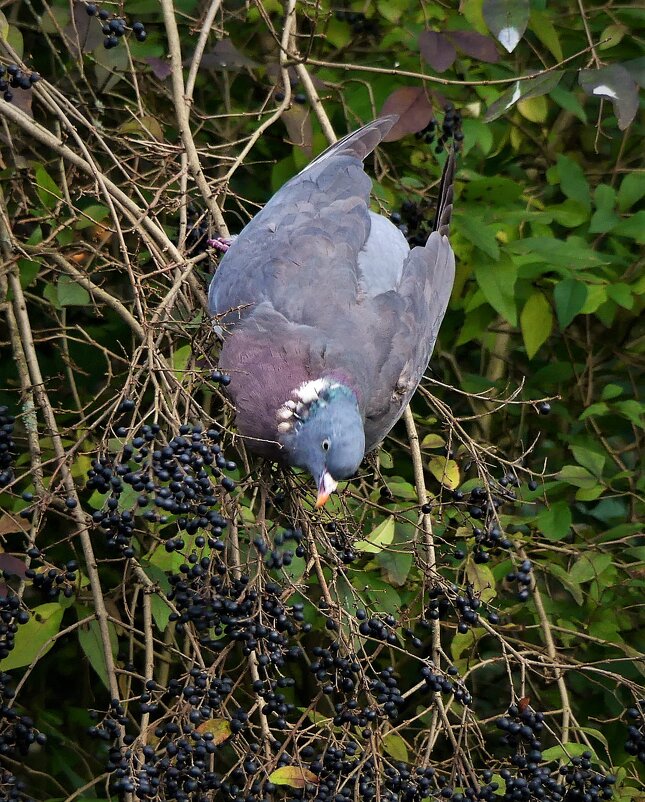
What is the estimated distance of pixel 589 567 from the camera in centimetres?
336

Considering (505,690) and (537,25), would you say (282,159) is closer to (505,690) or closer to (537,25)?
(537,25)

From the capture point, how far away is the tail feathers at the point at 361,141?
355 cm

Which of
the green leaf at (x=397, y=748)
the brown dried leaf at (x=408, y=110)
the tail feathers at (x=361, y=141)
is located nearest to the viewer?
the green leaf at (x=397, y=748)

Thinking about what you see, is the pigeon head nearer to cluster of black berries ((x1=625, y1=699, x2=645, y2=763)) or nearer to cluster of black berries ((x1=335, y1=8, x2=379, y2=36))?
cluster of black berries ((x1=625, y1=699, x2=645, y2=763))

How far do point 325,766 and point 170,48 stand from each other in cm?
201

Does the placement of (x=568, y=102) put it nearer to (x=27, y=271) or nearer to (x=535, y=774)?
(x=27, y=271)

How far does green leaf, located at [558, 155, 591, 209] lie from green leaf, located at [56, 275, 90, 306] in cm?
180

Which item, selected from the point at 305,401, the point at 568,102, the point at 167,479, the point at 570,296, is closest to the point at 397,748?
the point at 305,401

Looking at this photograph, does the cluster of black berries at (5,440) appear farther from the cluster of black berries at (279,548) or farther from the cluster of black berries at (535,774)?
the cluster of black berries at (535,774)

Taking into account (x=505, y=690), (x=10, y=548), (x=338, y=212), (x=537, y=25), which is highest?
(x=537, y=25)

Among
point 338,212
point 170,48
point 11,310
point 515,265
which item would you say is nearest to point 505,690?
point 515,265

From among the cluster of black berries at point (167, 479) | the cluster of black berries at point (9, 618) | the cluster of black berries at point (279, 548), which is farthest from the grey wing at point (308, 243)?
the cluster of black berries at point (9, 618)

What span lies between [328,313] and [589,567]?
3.71 feet

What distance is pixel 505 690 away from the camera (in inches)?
176
